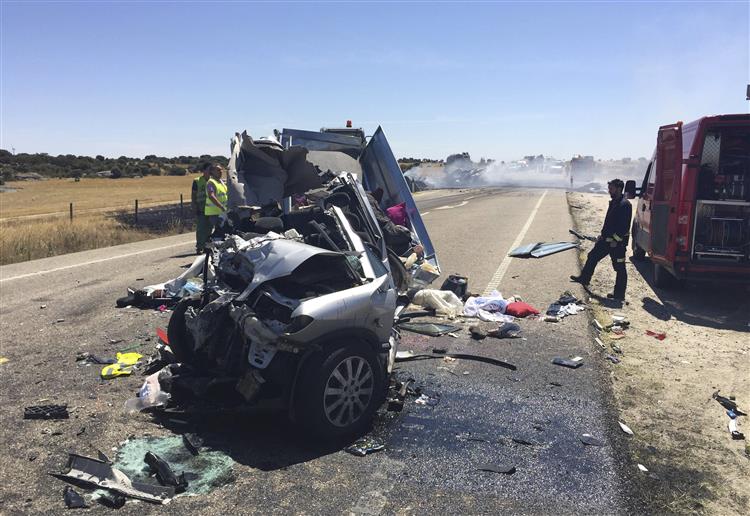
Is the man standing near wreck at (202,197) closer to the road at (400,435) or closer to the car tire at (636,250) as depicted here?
the road at (400,435)

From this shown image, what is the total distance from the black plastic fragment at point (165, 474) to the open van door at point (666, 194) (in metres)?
7.68

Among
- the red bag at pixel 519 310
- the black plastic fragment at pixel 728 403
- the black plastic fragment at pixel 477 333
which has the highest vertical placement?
the red bag at pixel 519 310

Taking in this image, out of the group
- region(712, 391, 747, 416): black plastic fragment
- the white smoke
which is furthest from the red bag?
the white smoke

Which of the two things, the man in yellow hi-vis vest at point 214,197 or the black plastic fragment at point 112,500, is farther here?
the man in yellow hi-vis vest at point 214,197

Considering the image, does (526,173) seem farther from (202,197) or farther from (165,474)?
(165,474)

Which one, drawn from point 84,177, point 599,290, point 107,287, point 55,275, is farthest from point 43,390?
point 84,177

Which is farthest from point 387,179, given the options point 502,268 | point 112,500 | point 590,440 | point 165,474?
point 112,500

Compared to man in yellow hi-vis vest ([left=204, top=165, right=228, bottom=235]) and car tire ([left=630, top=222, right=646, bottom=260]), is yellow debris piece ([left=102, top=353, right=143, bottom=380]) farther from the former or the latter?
car tire ([left=630, top=222, right=646, bottom=260])


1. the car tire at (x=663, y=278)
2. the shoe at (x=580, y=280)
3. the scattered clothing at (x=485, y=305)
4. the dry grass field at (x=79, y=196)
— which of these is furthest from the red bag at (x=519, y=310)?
the dry grass field at (x=79, y=196)

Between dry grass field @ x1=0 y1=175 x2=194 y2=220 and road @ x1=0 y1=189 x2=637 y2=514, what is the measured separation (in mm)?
25050

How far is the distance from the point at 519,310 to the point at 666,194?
3.90 m

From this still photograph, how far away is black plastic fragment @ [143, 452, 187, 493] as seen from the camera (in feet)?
12.0

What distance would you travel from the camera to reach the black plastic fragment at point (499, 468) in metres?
3.89

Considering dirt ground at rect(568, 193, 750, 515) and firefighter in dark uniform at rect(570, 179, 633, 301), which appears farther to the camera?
firefighter in dark uniform at rect(570, 179, 633, 301)
